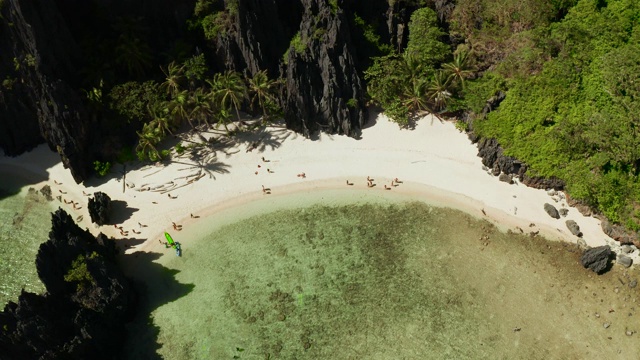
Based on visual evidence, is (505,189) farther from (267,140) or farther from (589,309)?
(267,140)

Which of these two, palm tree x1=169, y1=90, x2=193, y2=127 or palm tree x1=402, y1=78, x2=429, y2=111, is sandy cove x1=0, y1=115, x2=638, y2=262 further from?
palm tree x1=169, y1=90, x2=193, y2=127

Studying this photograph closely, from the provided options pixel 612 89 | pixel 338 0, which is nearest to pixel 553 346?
pixel 612 89

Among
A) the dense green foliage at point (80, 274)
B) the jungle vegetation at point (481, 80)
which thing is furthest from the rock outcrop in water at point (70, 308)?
the jungle vegetation at point (481, 80)

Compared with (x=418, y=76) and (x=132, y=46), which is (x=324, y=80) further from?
(x=132, y=46)

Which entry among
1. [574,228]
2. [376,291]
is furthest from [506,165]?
[376,291]

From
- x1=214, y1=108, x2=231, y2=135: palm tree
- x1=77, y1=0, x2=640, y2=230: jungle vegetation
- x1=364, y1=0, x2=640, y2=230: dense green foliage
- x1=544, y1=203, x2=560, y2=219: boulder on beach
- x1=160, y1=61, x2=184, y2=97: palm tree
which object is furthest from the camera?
x1=160, y1=61, x2=184, y2=97: palm tree

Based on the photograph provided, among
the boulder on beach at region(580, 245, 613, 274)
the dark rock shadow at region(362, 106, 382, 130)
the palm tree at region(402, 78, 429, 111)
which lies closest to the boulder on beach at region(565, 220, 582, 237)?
the boulder on beach at region(580, 245, 613, 274)
